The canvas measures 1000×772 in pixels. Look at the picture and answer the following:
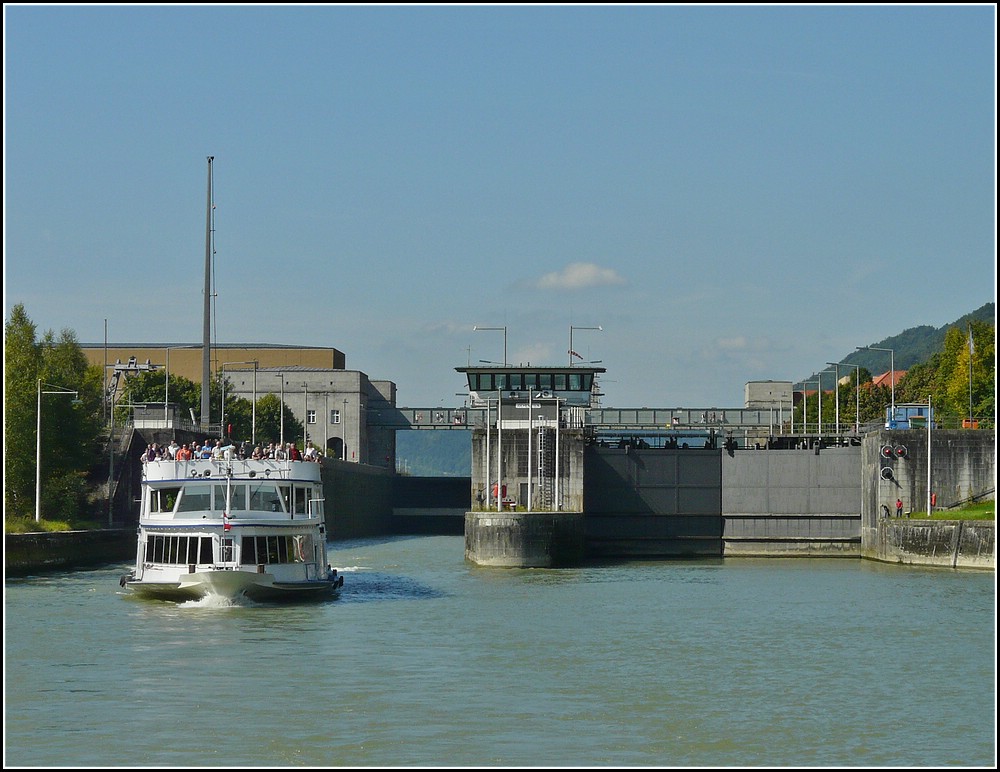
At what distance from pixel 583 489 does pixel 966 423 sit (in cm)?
2244

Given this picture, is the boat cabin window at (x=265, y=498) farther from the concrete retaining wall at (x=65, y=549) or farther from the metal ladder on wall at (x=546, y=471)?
the metal ladder on wall at (x=546, y=471)

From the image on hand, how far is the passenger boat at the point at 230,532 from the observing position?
45.4 metres

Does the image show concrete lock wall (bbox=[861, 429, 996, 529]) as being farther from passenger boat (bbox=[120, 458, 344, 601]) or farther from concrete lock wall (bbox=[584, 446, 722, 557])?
passenger boat (bbox=[120, 458, 344, 601])

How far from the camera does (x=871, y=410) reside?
128000mm

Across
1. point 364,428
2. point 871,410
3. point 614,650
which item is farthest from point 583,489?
point 364,428

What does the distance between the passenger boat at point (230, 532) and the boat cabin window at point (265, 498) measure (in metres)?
0.03

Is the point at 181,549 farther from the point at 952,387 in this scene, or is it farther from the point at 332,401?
the point at 332,401

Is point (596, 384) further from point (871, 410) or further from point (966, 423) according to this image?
point (871, 410)

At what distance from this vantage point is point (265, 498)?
47219 mm

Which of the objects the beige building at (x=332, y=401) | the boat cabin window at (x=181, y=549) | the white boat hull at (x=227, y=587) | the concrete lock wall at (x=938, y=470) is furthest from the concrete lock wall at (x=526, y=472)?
the beige building at (x=332, y=401)

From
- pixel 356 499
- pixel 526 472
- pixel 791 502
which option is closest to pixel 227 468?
pixel 526 472

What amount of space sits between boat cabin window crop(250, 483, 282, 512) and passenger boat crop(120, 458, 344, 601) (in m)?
0.03

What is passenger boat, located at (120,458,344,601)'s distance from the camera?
45438 mm

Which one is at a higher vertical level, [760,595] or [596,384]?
[596,384]
